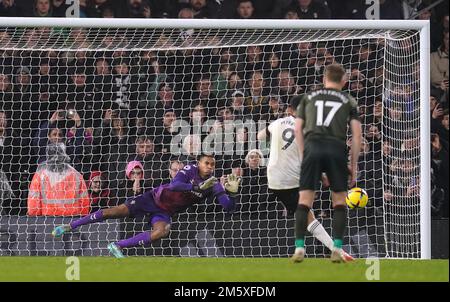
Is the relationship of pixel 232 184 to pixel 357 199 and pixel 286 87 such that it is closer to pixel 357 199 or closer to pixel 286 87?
pixel 357 199

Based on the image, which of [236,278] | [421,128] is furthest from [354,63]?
[236,278]

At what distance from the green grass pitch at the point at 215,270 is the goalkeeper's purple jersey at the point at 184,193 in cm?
195

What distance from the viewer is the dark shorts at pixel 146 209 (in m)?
14.5

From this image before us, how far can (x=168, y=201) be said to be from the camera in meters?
14.5

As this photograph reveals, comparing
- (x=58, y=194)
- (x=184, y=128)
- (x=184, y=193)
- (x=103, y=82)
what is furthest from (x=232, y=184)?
(x=103, y=82)

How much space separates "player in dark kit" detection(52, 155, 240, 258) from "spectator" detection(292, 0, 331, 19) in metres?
3.57

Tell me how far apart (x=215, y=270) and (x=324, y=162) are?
4.33ft

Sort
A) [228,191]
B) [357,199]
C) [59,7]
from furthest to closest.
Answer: [59,7]
[228,191]
[357,199]

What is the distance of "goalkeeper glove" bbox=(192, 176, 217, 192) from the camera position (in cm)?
1395

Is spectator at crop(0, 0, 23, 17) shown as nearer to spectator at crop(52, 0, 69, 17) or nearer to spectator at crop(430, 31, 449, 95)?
spectator at crop(52, 0, 69, 17)

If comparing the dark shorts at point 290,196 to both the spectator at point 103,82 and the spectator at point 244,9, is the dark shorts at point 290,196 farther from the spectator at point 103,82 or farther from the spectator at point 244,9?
the spectator at point 244,9

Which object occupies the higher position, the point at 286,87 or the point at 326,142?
the point at 286,87

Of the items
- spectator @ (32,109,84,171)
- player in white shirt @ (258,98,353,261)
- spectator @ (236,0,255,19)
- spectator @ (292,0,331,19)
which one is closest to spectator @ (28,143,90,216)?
spectator @ (32,109,84,171)

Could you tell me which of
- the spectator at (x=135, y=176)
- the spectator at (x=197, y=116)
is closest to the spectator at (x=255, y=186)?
the spectator at (x=197, y=116)
